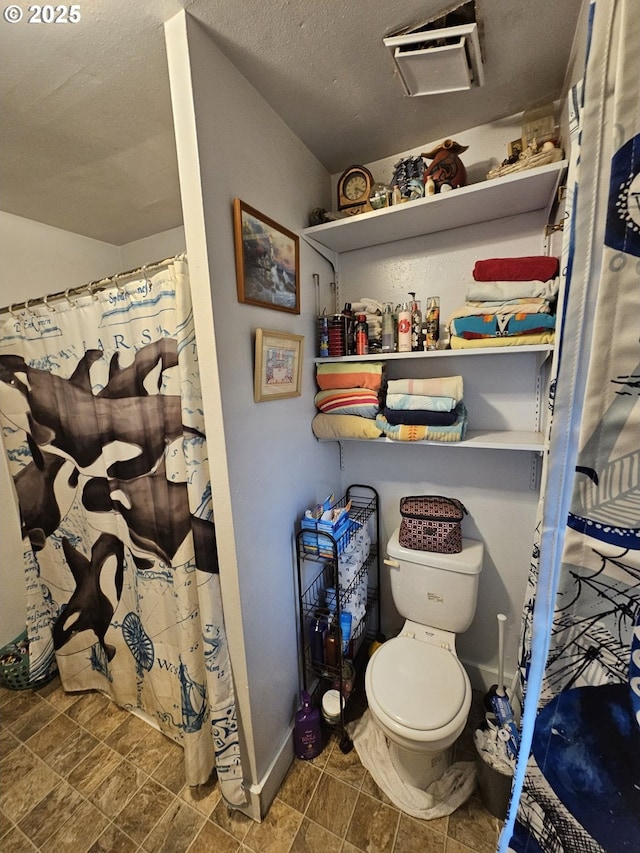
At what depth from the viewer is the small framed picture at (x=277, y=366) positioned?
1123 mm

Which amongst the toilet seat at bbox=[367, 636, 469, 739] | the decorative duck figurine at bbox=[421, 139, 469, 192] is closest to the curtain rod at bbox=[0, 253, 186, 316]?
the decorative duck figurine at bbox=[421, 139, 469, 192]

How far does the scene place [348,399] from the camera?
143cm

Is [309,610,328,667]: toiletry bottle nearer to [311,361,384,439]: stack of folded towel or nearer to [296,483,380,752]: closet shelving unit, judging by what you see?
[296,483,380,752]: closet shelving unit

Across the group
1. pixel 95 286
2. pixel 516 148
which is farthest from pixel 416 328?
pixel 95 286

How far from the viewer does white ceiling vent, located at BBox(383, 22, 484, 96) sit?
93 cm

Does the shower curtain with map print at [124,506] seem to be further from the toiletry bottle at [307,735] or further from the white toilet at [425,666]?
the white toilet at [425,666]

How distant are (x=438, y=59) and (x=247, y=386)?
1129 mm

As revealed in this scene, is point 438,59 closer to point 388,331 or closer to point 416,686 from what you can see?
point 388,331

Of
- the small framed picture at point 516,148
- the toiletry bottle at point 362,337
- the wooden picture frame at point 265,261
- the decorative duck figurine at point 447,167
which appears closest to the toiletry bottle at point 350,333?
the toiletry bottle at point 362,337

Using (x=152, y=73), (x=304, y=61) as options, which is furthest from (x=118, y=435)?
(x=304, y=61)

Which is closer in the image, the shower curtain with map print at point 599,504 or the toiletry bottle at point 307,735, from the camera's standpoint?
the shower curtain with map print at point 599,504

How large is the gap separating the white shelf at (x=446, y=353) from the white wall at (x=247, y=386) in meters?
0.16

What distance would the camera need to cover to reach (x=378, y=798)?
121cm

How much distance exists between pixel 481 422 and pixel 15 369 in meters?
2.09
